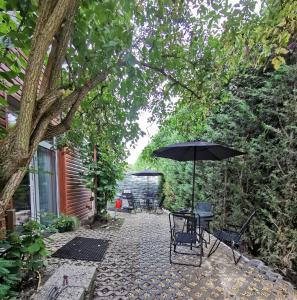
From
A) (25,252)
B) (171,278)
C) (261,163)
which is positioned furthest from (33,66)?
(261,163)

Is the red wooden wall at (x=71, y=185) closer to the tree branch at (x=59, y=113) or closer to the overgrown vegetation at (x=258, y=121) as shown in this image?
the overgrown vegetation at (x=258, y=121)

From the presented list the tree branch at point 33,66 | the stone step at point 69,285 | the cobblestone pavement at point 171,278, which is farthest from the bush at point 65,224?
the tree branch at point 33,66

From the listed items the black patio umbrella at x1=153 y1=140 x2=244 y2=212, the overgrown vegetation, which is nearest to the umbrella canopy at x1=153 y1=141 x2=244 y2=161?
the black patio umbrella at x1=153 y1=140 x2=244 y2=212

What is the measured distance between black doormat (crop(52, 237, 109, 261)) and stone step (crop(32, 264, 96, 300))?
1.15 metres

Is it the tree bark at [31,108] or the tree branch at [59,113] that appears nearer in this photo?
the tree bark at [31,108]

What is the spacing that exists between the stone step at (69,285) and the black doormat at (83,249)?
115cm

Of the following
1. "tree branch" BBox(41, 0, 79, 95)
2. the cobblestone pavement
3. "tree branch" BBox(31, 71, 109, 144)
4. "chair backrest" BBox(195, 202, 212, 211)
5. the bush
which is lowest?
the cobblestone pavement

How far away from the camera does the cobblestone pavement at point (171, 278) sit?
2.55m

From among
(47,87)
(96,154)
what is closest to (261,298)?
(47,87)

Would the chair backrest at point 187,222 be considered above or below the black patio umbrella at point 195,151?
below

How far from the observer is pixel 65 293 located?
77.4 inches

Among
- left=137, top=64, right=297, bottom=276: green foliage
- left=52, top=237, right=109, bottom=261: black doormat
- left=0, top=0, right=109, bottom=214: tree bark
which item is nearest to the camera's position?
left=0, top=0, right=109, bottom=214: tree bark

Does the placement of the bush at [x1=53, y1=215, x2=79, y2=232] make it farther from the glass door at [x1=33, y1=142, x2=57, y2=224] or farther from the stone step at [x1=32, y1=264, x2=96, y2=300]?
the stone step at [x1=32, y1=264, x2=96, y2=300]

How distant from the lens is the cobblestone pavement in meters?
2.55
